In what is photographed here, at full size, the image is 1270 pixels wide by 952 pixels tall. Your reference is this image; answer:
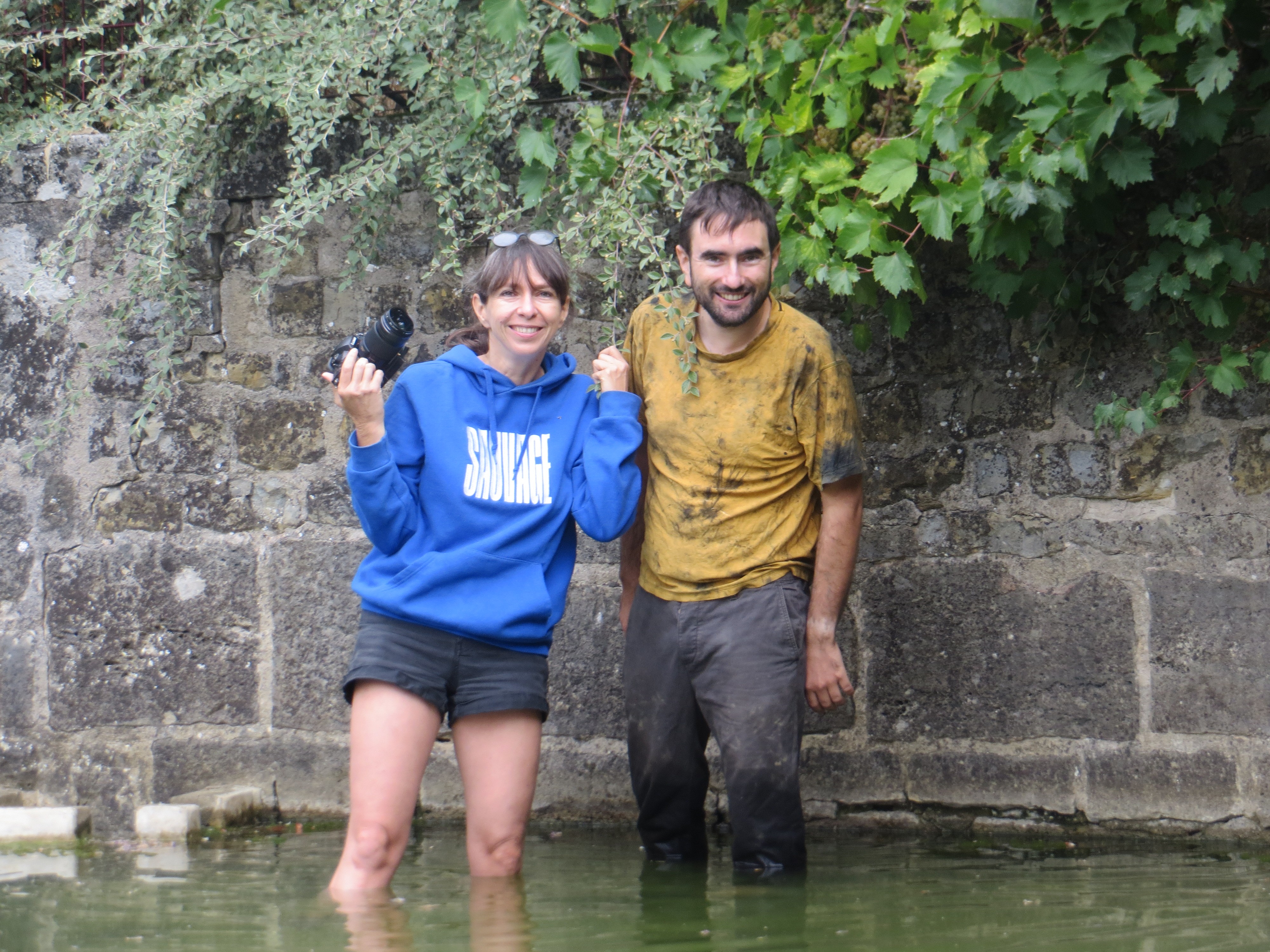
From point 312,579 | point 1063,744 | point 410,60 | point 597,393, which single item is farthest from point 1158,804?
point 410,60

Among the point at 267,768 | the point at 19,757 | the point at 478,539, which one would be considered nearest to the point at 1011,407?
the point at 478,539

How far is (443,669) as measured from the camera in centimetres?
266

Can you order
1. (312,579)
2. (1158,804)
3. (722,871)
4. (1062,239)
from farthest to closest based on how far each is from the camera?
1. (312,579)
2. (1158,804)
3. (722,871)
4. (1062,239)

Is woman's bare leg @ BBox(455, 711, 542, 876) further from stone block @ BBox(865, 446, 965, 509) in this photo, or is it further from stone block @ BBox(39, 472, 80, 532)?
stone block @ BBox(39, 472, 80, 532)

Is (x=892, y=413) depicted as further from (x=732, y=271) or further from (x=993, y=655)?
(x=732, y=271)

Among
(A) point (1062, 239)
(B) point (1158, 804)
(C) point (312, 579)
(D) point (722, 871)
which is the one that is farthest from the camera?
(C) point (312, 579)

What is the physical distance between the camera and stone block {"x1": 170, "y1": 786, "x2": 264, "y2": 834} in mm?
3527

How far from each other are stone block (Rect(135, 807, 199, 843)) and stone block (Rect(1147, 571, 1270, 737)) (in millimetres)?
2607

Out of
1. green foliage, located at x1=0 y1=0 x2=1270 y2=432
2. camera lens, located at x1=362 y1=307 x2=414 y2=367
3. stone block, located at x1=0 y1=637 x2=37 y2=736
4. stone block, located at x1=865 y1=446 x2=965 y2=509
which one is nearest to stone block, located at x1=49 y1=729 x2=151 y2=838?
stone block, located at x1=0 y1=637 x2=37 y2=736

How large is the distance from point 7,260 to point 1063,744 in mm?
3414

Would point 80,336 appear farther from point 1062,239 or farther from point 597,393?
point 1062,239

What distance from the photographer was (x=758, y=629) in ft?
9.33

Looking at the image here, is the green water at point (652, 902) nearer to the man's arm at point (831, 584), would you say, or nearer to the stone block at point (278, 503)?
the man's arm at point (831, 584)

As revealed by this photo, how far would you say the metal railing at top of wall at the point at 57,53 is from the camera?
3910 mm
